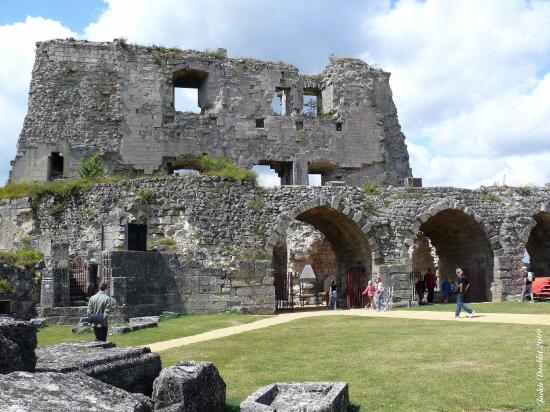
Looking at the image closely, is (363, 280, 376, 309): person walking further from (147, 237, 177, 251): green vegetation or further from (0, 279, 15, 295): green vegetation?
(0, 279, 15, 295): green vegetation

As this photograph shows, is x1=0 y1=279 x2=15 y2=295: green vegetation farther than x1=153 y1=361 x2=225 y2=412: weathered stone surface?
Yes

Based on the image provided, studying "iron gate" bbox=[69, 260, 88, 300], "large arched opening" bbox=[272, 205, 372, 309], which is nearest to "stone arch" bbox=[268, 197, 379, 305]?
"large arched opening" bbox=[272, 205, 372, 309]

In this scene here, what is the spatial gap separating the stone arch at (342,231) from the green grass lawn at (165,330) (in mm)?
3948

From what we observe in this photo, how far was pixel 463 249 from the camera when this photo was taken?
26016 mm

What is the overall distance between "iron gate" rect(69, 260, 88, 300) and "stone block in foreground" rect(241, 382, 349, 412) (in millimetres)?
14066

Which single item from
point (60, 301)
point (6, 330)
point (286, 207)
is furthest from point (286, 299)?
point (6, 330)

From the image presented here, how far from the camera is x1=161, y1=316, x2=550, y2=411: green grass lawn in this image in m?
7.05

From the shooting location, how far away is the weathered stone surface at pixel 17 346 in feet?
15.7

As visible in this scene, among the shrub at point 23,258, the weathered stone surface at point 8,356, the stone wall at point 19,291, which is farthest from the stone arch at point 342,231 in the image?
the weathered stone surface at point 8,356

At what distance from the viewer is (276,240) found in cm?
2119

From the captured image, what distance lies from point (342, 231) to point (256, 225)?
4.44m

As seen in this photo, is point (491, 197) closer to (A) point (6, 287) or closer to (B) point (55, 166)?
(A) point (6, 287)

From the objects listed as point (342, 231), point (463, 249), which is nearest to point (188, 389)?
point (342, 231)

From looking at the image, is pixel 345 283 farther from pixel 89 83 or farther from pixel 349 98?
pixel 89 83
